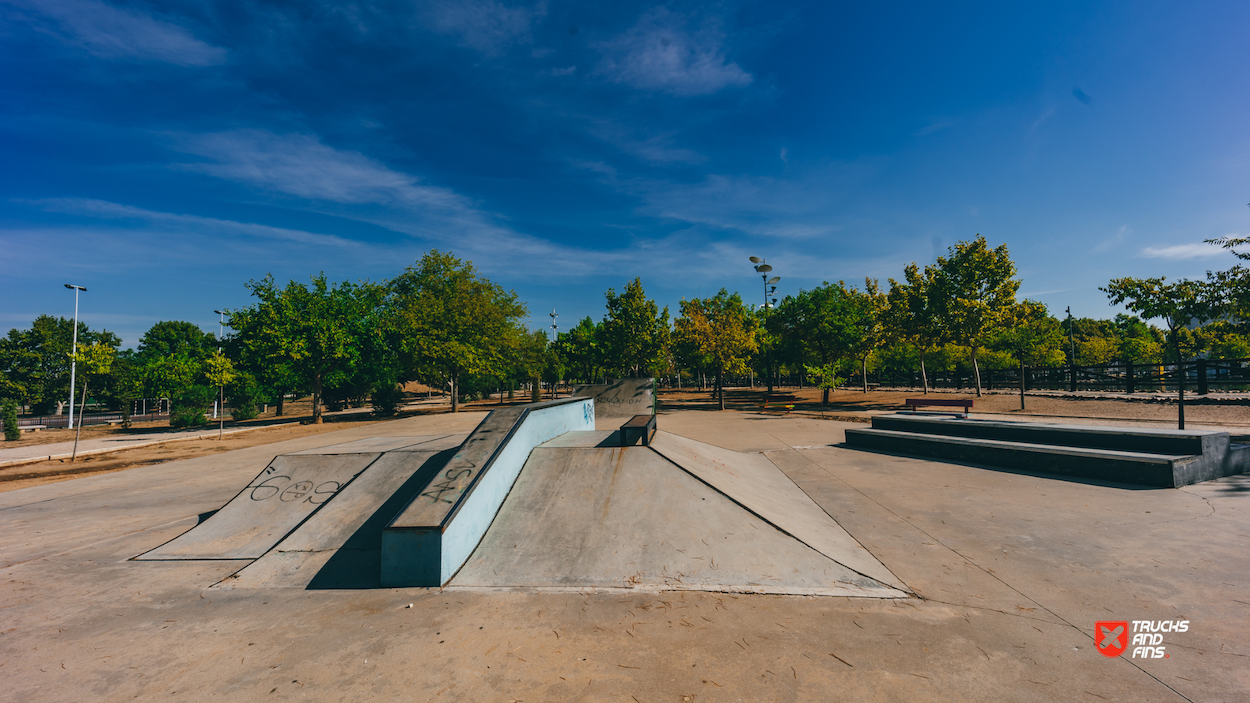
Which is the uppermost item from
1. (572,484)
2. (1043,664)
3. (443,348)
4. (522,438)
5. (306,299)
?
(306,299)

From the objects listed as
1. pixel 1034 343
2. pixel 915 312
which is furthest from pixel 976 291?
pixel 1034 343


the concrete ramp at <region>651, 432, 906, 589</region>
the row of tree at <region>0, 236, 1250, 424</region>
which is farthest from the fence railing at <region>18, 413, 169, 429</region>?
the concrete ramp at <region>651, 432, 906, 589</region>

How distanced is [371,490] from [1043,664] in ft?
27.1

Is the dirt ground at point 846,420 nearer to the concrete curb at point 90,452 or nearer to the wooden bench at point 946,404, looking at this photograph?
the concrete curb at point 90,452

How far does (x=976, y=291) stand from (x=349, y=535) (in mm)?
35803

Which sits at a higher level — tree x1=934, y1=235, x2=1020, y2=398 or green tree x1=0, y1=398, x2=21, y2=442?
tree x1=934, y1=235, x2=1020, y2=398

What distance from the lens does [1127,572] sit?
4836mm

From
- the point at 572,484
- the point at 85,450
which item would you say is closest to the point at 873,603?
the point at 572,484

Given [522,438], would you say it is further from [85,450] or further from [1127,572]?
[85,450]

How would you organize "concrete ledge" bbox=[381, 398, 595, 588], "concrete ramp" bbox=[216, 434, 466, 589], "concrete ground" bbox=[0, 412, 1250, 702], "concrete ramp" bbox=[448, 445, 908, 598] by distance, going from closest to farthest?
"concrete ground" bbox=[0, 412, 1250, 702], "concrete ramp" bbox=[448, 445, 908, 598], "concrete ledge" bbox=[381, 398, 595, 588], "concrete ramp" bbox=[216, 434, 466, 589]

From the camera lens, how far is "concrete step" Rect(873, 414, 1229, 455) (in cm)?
846

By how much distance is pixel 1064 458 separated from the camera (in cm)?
903

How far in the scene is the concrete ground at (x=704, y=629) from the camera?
3307mm

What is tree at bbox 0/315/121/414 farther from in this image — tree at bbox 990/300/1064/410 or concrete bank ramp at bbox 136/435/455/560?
tree at bbox 990/300/1064/410
